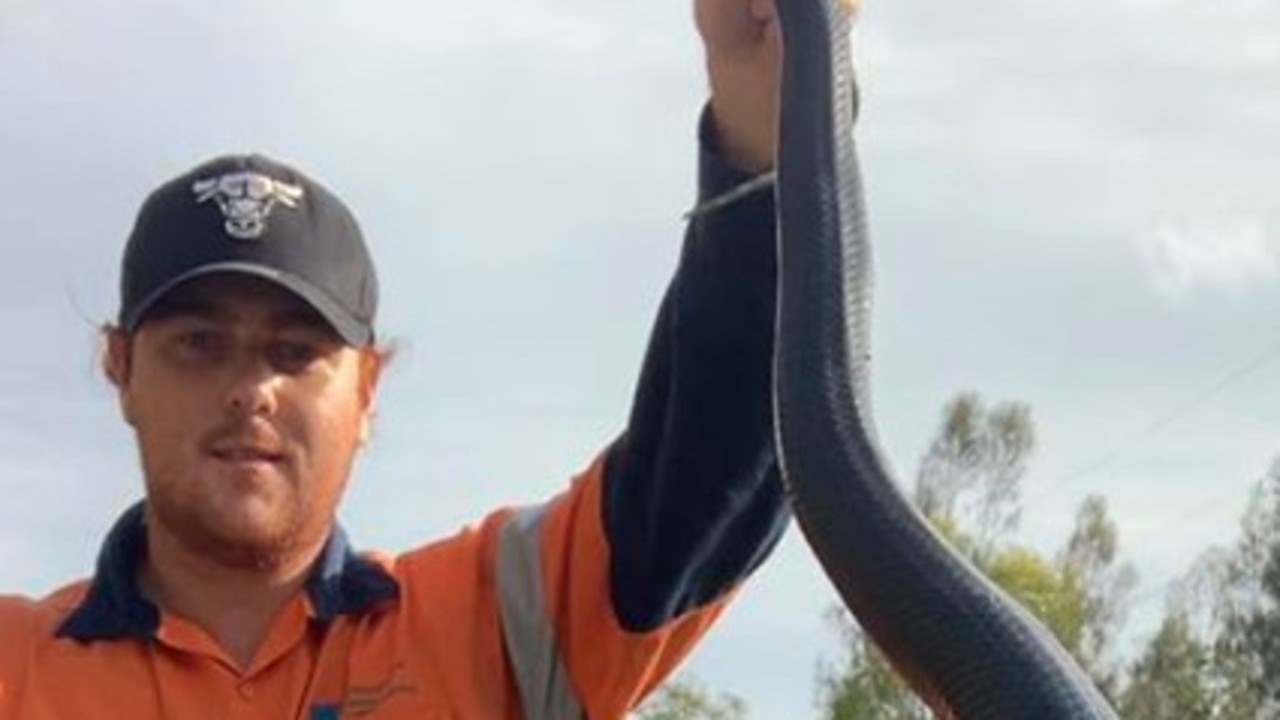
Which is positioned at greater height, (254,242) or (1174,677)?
(254,242)

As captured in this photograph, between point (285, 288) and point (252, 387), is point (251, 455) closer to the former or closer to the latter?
point (252, 387)

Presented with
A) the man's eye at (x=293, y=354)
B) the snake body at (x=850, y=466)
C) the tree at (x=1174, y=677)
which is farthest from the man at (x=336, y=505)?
the tree at (x=1174, y=677)

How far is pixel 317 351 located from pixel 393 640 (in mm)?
488

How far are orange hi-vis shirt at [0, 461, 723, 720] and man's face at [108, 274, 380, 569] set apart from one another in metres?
0.16

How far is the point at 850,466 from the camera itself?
4348 mm

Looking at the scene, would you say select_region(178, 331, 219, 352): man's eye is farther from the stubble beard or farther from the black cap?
the stubble beard

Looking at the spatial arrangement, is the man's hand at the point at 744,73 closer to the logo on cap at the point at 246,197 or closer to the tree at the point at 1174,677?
the logo on cap at the point at 246,197

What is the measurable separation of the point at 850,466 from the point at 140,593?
1.53 m

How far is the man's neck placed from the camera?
17.6ft

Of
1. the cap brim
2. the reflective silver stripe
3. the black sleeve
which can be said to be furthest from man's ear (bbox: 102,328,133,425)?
the black sleeve

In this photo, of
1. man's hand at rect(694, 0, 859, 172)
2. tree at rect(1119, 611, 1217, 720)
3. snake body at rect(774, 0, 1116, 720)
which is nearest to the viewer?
snake body at rect(774, 0, 1116, 720)

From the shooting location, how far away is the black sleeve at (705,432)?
5.12 meters

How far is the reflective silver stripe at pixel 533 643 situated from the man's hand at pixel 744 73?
0.74 meters

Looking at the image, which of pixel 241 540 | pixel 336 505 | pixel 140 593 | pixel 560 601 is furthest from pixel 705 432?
pixel 140 593
